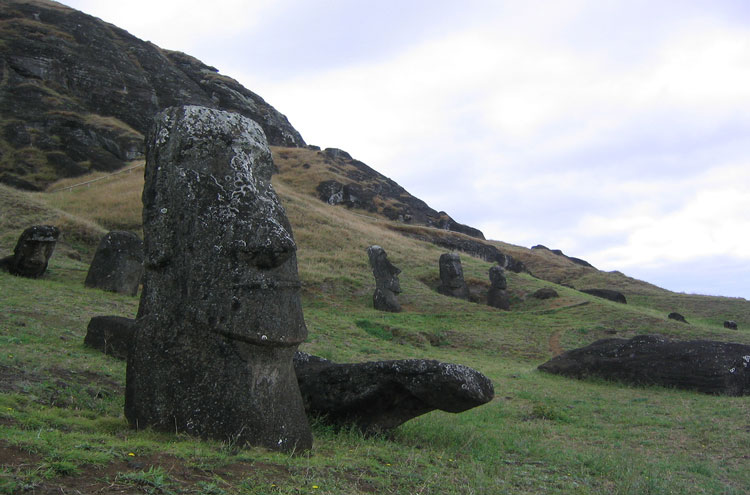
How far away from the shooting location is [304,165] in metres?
74.2

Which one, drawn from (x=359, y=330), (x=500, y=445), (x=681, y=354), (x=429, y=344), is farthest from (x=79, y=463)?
(x=429, y=344)

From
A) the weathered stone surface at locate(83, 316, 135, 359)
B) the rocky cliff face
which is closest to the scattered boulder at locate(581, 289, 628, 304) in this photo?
the weathered stone surface at locate(83, 316, 135, 359)

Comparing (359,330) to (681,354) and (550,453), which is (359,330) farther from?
(550,453)

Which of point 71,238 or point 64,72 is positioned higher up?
point 64,72

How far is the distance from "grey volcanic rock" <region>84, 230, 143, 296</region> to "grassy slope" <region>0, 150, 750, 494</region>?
926 millimetres

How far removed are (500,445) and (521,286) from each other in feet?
96.6

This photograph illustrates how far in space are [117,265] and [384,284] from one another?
12564mm

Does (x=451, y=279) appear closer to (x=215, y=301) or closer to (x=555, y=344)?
(x=555, y=344)

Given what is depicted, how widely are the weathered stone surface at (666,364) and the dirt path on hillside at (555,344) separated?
509 centimetres

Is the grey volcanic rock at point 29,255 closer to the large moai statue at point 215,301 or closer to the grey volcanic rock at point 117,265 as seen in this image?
the grey volcanic rock at point 117,265

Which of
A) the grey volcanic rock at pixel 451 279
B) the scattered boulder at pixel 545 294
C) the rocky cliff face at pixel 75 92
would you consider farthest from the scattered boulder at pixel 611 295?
the rocky cliff face at pixel 75 92

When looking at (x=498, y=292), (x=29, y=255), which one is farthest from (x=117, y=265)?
(x=498, y=292)

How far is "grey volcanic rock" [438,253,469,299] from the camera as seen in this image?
31938 mm

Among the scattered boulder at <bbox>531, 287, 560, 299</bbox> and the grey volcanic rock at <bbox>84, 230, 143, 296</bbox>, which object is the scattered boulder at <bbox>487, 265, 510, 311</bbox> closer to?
the scattered boulder at <bbox>531, 287, 560, 299</bbox>
